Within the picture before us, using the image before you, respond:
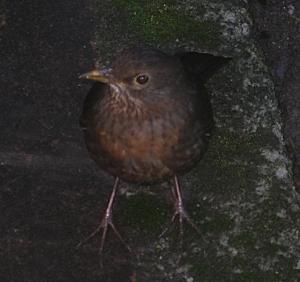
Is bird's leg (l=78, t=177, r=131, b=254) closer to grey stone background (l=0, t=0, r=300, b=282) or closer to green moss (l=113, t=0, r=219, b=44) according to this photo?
grey stone background (l=0, t=0, r=300, b=282)

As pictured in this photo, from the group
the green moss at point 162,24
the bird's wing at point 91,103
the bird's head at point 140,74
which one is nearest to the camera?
the bird's head at point 140,74

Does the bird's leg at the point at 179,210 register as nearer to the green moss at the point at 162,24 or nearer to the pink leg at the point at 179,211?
the pink leg at the point at 179,211

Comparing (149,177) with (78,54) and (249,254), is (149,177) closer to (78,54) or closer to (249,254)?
(249,254)

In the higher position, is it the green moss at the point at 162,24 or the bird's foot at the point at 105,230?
the green moss at the point at 162,24

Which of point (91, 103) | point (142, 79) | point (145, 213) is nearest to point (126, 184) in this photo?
point (145, 213)

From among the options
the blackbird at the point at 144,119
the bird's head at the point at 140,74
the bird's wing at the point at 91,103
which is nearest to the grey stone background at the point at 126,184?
the blackbird at the point at 144,119

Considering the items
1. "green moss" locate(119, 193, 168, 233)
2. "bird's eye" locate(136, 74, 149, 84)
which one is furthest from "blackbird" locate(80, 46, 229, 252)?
"green moss" locate(119, 193, 168, 233)
